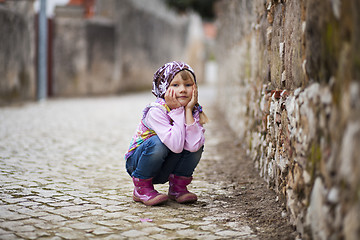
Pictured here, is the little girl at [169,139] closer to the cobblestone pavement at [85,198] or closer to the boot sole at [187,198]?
the boot sole at [187,198]

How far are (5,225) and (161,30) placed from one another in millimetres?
17563

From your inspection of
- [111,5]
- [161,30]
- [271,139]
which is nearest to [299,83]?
[271,139]

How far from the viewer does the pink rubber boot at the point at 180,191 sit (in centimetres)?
327

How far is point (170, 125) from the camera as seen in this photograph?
3146 millimetres

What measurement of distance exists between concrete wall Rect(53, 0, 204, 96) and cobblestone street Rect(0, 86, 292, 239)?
23.7 feet

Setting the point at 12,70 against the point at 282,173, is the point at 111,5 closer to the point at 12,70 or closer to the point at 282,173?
the point at 12,70

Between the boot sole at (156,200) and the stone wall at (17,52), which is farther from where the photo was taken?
the stone wall at (17,52)

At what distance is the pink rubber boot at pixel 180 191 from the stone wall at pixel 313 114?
1.96 ft

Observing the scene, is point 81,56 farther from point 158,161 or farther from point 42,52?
point 158,161

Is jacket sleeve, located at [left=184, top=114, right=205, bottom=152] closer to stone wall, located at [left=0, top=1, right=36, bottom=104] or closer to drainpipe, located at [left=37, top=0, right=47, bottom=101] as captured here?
stone wall, located at [left=0, top=1, right=36, bottom=104]

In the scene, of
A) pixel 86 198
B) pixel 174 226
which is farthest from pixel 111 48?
pixel 174 226

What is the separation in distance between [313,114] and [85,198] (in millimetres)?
1768

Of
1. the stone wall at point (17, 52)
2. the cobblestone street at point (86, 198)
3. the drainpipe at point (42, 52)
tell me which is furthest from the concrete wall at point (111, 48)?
the cobblestone street at point (86, 198)

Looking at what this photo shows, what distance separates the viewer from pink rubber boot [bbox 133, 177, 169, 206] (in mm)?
3189
